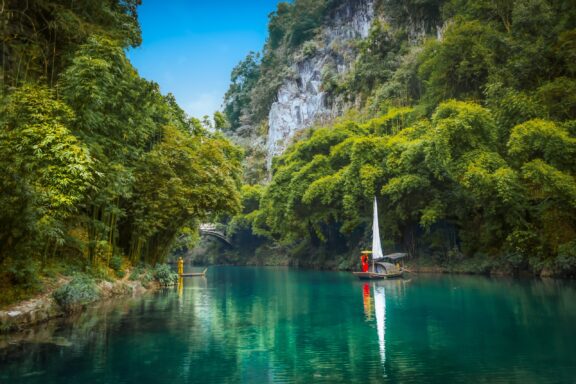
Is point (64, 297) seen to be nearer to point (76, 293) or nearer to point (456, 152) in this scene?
point (76, 293)

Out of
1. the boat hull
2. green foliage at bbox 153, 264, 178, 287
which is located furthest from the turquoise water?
the boat hull

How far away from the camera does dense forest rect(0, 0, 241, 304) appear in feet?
40.6

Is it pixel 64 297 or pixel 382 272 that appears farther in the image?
pixel 382 272

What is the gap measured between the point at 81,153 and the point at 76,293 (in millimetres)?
4573

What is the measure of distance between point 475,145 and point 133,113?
1996 cm

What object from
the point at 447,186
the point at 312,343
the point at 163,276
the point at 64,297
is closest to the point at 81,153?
the point at 64,297

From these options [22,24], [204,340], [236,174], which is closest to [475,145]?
[236,174]

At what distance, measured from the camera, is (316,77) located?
69125mm

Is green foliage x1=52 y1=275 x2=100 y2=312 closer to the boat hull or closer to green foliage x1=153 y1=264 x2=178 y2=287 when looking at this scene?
green foliage x1=153 y1=264 x2=178 y2=287

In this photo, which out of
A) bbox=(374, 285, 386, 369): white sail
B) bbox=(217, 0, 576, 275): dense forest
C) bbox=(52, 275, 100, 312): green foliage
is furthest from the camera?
bbox=(217, 0, 576, 275): dense forest

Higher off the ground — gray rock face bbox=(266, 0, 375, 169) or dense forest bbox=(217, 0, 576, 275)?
gray rock face bbox=(266, 0, 375, 169)

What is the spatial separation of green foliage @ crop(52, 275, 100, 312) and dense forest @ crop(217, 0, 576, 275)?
20.2 metres

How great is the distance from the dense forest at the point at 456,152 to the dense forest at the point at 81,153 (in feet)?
44.6

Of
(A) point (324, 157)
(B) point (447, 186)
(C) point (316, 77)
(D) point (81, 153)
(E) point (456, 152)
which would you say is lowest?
(D) point (81, 153)
